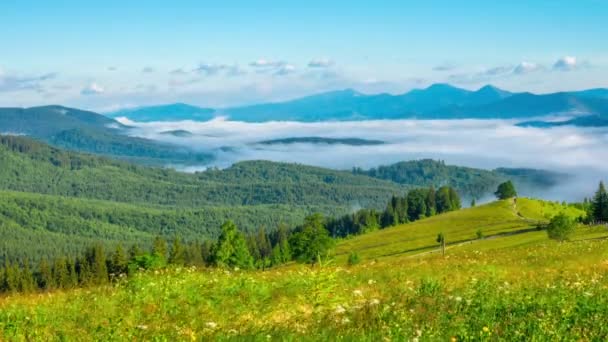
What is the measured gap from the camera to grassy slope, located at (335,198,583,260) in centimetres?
15275

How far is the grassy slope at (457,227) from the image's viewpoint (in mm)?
152750

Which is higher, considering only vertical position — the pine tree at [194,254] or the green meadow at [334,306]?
the green meadow at [334,306]

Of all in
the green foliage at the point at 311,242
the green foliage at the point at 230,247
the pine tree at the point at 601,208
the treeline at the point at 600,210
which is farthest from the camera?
the treeline at the point at 600,210

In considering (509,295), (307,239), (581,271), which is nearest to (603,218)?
(307,239)

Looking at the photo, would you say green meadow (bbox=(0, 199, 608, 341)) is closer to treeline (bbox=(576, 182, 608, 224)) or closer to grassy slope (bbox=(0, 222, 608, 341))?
grassy slope (bbox=(0, 222, 608, 341))

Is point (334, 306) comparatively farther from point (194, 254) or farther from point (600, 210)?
point (194, 254)

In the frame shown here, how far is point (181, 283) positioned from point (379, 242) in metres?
159

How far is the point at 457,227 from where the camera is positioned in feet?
567

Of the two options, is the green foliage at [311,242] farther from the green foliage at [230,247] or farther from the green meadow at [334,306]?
the green meadow at [334,306]

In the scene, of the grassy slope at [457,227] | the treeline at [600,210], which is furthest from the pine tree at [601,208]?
the grassy slope at [457,227]

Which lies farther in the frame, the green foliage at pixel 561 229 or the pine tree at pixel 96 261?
the pine tree at pixel 96 261

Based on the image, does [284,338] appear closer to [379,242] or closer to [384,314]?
[384,314]

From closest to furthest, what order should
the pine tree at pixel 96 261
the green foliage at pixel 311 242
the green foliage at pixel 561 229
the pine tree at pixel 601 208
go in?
the green foliage at pixel 311 242, the green foliage at pixel 561 229, the pine tree at pixel 96 261, the pine tree at pixel 601 208

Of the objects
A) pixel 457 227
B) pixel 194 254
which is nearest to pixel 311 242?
pixel 194 254
